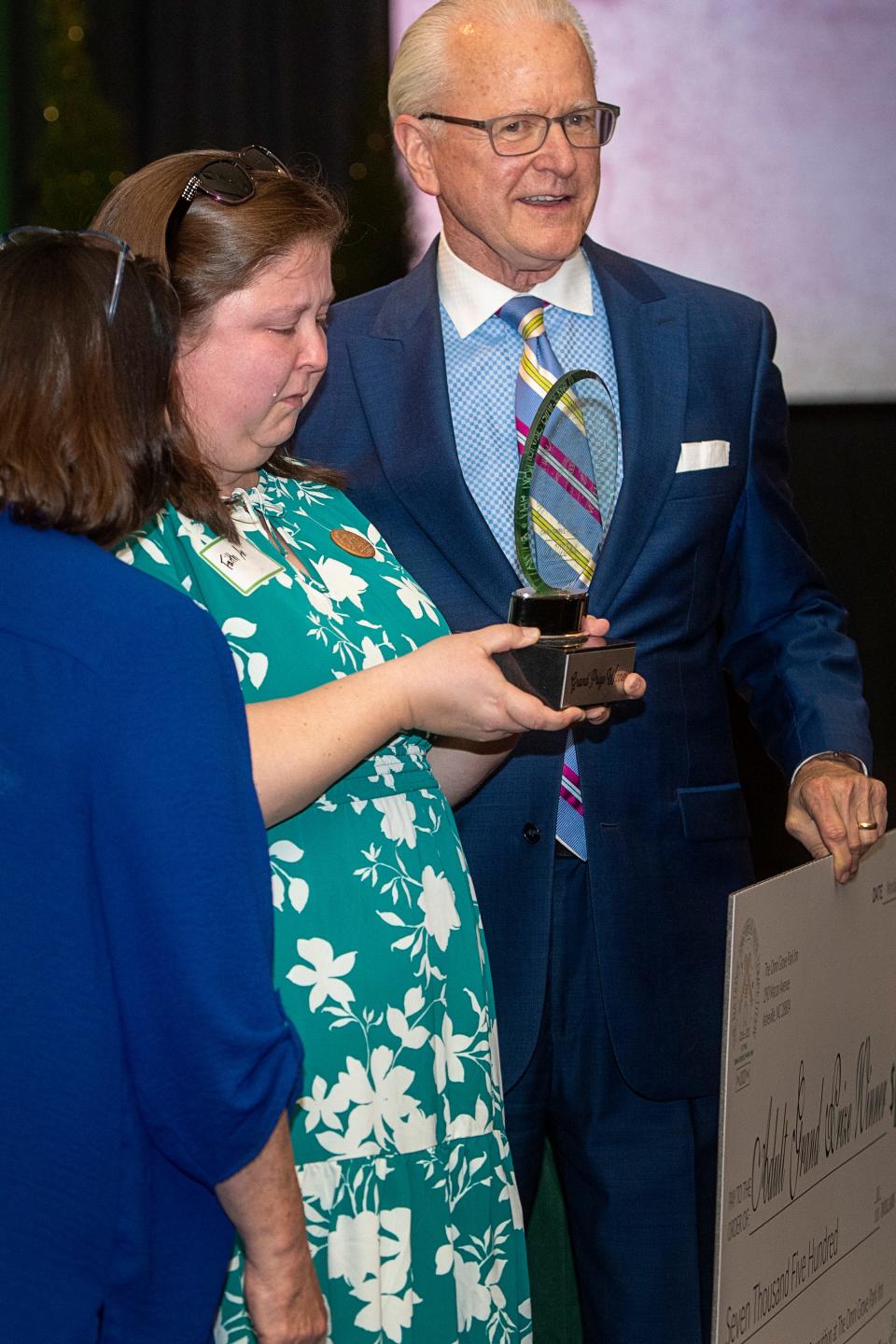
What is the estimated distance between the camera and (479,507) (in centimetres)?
189

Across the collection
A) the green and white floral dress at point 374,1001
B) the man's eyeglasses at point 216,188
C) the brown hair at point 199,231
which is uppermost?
the man's eyeglasses at point 216,188

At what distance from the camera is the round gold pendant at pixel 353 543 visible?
5.50ft

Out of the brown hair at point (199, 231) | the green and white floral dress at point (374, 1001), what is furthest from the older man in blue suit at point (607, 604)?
the brown hair at point (199, 231)

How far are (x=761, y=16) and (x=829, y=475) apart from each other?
104 cm

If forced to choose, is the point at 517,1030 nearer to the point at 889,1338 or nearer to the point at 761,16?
the point at 889,1338

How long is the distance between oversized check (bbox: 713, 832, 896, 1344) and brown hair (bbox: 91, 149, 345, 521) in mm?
701

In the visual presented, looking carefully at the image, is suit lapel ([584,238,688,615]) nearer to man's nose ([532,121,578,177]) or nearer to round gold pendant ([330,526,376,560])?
man's nose ([532,121,578,177])

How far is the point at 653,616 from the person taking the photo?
189 centimetres

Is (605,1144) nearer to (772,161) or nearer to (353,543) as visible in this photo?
(353,543)

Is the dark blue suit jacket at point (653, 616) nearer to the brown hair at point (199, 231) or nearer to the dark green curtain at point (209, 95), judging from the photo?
the brown hair at point (199, 231)

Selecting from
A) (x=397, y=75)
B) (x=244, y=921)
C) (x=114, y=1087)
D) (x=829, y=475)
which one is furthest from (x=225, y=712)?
(x=829, y=475)

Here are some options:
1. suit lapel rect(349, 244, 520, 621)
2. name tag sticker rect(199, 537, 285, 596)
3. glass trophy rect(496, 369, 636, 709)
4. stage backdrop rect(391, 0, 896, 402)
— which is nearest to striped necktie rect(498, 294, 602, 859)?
glass trophy rect(496, 369, 636, 709)

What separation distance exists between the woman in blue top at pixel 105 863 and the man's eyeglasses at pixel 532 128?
0.89 m

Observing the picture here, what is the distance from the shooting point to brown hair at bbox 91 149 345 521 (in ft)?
4.84
